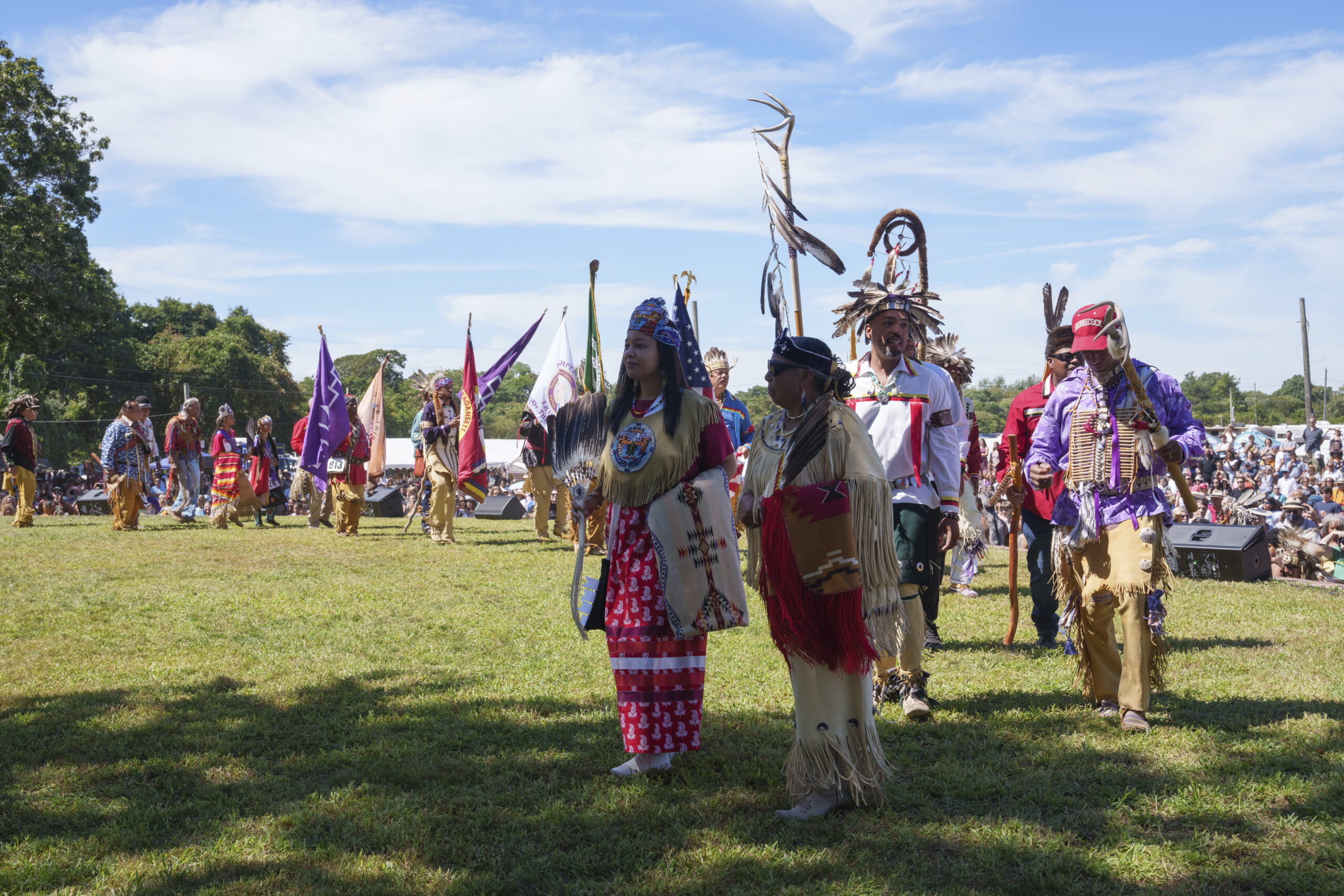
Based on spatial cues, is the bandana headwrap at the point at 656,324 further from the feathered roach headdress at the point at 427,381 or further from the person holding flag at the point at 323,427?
the person holding flag at the point at 323,427

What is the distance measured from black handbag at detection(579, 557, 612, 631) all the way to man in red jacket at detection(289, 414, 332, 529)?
11.6 meters

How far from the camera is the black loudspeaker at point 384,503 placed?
21531mm

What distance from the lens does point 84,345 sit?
4619 centimetres

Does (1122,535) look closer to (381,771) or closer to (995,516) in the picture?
(381,771)

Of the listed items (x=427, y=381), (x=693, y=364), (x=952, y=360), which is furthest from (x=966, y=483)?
(x=427, y=381)

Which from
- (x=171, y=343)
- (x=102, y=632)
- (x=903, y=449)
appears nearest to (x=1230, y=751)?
(x=903, y=449)

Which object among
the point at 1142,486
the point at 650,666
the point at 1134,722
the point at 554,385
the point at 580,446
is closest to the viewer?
the point at 650,666

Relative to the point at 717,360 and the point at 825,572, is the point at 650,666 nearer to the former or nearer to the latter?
the point at 825,572

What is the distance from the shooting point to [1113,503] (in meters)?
4.62

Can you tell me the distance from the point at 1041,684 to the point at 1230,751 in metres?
1.32

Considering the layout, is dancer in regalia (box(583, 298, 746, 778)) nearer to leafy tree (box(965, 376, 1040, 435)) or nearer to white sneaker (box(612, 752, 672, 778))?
white sneaker (box(612, 752, 672, 778))

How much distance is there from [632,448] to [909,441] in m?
1.71

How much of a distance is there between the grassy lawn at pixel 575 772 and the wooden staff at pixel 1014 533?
0.20 metres

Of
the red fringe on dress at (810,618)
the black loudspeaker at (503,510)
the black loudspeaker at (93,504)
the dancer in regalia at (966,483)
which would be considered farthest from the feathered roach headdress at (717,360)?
the black loudspeaker at (93,504)
